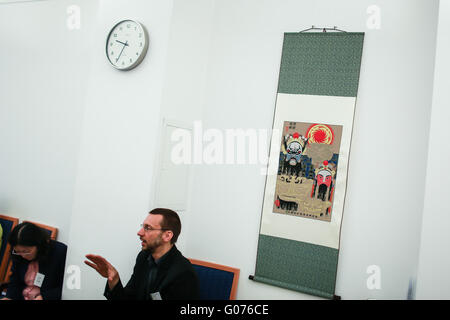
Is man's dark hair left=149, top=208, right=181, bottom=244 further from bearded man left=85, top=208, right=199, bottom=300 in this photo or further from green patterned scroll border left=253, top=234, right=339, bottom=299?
green patterned scroll border left=253, top=234, right=339, bottom=299

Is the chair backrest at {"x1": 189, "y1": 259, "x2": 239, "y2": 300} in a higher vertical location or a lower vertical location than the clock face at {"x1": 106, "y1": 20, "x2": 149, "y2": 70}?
lower

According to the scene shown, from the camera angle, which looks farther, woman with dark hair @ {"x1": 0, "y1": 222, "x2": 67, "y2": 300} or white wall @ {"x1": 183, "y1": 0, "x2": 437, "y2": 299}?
woman with dark hair @ {"x1": 0, "y1": 222, "x2": 67, "y2": 300}

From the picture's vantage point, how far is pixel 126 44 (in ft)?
9.63

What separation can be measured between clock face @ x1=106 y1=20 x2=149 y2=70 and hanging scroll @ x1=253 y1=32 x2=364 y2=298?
103 centimetres

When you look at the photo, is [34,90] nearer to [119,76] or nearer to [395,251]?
[119,76]

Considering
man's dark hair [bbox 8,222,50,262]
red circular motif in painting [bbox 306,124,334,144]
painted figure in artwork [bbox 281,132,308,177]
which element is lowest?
man's dark hair [bbox 8,222,50,262]

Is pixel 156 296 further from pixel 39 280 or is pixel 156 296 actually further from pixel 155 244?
pixel 39 280

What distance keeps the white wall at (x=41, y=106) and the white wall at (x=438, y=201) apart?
280 cm

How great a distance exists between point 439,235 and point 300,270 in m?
0.96

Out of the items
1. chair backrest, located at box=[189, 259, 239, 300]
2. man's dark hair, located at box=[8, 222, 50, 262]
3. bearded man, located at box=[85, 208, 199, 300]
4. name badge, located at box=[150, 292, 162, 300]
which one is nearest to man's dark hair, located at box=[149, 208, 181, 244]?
bearded man, located at box=[85, 208, 199, 300]

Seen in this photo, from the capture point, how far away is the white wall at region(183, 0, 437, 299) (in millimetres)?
2596
